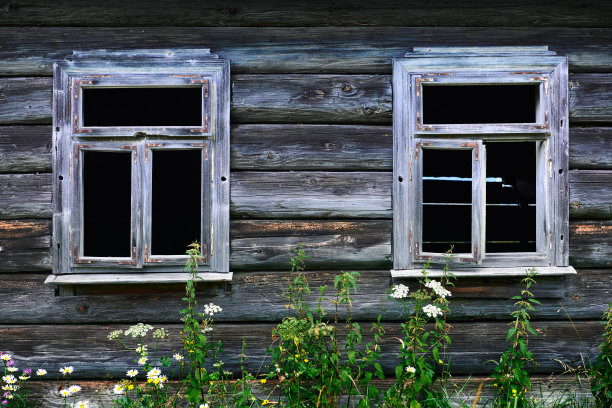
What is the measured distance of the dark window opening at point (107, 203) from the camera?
5.28m

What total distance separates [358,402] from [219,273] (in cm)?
109

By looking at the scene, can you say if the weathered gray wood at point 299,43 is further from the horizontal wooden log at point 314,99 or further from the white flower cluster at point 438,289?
the white flower cluster at point 438,289

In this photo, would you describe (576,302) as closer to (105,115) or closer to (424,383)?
(424,383)

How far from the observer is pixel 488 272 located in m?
3.00

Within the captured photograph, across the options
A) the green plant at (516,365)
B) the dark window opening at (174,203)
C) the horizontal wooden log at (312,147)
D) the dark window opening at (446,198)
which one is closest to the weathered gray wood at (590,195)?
the horizontal wooden log at (312,147)

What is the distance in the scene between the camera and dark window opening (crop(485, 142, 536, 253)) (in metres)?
5.02

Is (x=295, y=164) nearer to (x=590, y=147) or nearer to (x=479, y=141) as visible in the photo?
(x=479, y=141)

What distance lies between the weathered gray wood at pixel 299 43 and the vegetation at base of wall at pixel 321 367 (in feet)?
3.87

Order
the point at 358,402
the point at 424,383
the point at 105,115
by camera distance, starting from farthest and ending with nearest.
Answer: the point at 105,115
the point at 358,402
the point at 424,383

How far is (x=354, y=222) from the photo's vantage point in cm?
307

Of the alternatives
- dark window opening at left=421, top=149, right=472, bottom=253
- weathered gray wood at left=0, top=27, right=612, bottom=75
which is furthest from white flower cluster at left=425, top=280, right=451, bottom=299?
dark window opening at left=421, top=149, right=472, bottom=253

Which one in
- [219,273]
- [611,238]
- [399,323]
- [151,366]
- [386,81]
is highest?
[386,81]

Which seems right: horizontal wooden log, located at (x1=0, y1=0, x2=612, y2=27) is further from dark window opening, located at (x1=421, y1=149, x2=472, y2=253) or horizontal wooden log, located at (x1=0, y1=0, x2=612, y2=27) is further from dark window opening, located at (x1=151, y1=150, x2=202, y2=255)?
dark window opening, located at (x1=151, y1=150, x2=202, y2=255)

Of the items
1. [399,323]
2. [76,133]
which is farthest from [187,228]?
[399,323]
